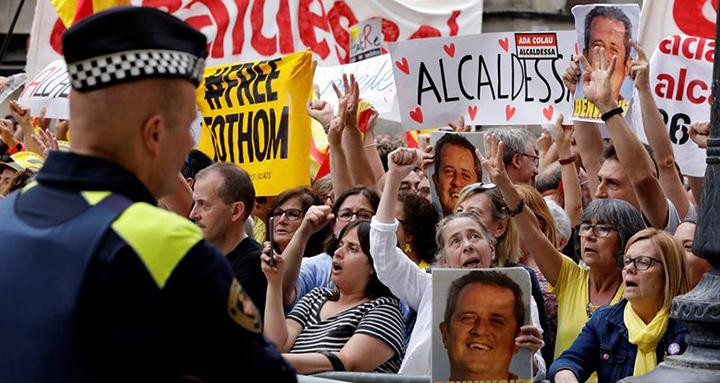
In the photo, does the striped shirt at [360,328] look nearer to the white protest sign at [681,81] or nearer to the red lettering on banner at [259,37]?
the white protest sign at [681,81]

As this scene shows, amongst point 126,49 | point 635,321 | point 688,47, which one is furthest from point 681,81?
point 126,49

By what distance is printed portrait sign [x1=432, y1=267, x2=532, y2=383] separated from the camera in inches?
207

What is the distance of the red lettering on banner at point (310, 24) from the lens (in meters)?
12.2

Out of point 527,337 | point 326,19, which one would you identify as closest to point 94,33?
point 527,337

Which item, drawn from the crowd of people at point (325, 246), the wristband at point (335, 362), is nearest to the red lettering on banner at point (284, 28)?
the crowd of people at point (325, 246)

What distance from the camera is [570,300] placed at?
642 centimetres

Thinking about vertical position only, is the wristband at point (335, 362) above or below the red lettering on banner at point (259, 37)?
below

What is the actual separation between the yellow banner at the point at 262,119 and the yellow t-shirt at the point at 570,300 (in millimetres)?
2688

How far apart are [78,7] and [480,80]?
10.1 ft

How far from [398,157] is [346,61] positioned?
6.37m

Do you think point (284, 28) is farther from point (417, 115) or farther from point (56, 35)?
point (417, 115)

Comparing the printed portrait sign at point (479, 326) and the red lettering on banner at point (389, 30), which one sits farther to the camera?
the red lettering on banner at point (389, 30)

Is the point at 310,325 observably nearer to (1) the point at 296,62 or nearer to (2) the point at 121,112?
(1) the point at 296,62

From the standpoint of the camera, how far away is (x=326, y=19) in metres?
12.5
